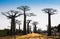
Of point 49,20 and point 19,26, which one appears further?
point 19,26

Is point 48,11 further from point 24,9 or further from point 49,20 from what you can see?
point 24,9

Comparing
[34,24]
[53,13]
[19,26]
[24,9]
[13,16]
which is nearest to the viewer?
[13,16]

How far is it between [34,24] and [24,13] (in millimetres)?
42692

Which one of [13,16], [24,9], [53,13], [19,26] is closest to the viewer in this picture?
[13,16]

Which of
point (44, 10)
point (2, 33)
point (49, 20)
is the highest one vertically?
point (44, 10)

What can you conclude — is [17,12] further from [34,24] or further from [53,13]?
[34,24]

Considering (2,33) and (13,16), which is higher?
(13,16)

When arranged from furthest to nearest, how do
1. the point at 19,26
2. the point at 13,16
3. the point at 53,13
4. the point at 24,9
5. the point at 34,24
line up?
the point at 34,24
the point at 19,26
the point at 53,13
the point at 24,9
the point at 13,16

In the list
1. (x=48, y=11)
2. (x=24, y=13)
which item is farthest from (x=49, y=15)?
(x=24, y=13)

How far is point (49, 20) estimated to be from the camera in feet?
156

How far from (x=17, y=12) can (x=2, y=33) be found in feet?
25.5

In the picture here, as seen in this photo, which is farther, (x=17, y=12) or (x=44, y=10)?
(x=44, y=10)

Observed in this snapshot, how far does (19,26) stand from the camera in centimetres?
7481

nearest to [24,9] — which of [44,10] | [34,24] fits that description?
[44,10]
